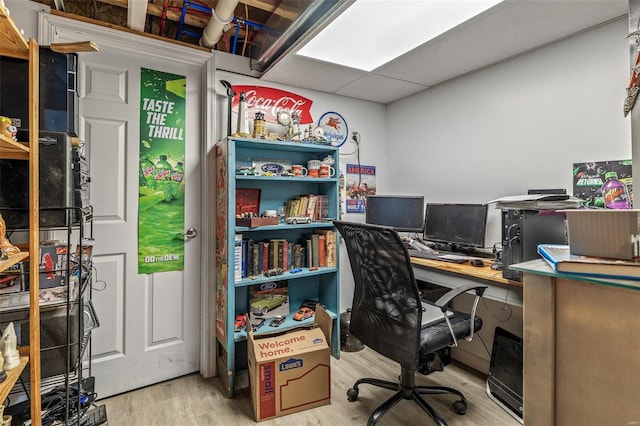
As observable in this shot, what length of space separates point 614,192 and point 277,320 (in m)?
2.26

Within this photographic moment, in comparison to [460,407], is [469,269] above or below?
above

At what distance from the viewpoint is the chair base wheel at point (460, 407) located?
6.13 feet

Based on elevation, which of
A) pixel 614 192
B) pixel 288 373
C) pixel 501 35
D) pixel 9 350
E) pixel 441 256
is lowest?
pixel 288 373

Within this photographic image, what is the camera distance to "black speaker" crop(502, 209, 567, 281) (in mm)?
1750

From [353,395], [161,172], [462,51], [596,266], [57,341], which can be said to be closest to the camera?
[596,266]

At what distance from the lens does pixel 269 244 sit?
2404 mm

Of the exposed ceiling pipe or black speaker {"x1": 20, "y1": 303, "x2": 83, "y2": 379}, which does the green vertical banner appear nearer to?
the exposed ceiling pipe

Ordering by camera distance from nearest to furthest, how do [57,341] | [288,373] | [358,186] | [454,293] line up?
1. [57,341]
2. [454,293]
3. [288,373]
4. [358,186]

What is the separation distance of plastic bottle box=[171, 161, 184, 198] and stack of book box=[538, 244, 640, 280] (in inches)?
88.5

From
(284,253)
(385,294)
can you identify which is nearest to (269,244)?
(284,253)

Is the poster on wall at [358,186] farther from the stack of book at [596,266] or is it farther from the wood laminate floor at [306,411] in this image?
the stack of book at [596,266]

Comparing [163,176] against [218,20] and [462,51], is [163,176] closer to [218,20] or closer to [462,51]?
[218,20]

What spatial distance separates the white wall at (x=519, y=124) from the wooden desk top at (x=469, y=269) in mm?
411

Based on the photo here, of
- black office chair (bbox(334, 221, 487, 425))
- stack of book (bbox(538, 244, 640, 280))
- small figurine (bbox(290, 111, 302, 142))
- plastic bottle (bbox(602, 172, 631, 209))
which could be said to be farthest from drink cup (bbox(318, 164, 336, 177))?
stack of book (bbox(538, 244, 640, 280))
